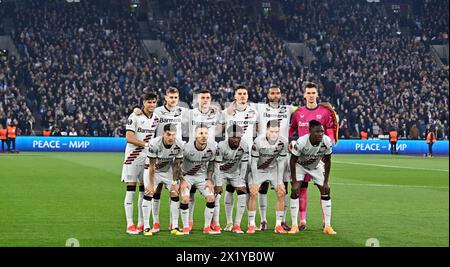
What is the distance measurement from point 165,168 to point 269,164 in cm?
166

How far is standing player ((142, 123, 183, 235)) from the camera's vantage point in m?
11.7

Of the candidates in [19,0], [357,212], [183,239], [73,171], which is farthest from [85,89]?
[183,239]

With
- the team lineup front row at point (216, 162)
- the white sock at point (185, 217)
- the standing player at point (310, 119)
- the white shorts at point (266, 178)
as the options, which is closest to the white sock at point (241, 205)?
the team lineup front row at point (216, 162)

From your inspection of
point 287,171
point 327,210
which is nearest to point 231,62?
point 287,171

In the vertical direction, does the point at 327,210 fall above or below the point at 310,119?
below

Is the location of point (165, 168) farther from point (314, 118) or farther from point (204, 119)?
point (314, 118)

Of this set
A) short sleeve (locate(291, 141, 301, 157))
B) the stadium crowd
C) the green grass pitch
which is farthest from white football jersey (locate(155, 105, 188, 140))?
the stadium crowd

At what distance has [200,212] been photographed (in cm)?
1516

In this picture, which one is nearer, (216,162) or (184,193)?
(184,193)

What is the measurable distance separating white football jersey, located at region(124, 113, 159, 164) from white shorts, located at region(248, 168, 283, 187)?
1705mm

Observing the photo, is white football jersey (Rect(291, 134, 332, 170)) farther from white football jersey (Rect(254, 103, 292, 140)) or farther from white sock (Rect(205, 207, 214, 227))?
white sock (Rect(205, 207, 214, 227))

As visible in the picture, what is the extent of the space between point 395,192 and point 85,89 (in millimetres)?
28405

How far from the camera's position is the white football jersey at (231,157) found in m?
12.1

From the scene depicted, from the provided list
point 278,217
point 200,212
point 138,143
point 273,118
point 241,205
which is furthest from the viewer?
point 200,212
